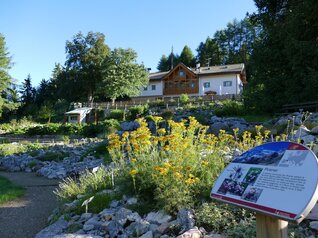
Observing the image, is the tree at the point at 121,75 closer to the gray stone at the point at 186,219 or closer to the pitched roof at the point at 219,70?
the pitched roof at the point at 219,70

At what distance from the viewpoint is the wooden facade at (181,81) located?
161ft

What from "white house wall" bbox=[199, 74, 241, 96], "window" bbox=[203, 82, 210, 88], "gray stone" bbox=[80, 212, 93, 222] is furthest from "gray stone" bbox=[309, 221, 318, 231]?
"window" bbox=[203, 82, 210, 88]

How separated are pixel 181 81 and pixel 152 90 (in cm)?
514

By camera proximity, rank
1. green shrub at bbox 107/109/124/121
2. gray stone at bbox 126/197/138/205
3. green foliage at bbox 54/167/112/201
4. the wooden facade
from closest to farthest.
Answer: gray stone at bbox 126/197/138/205
green foliage at bbox 54/167/112/201
green shrub at bbox 107/109/124/121
the wooden facade

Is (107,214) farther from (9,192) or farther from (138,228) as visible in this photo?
(9,192)

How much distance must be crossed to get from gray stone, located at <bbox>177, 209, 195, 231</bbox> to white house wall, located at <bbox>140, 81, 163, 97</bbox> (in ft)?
156

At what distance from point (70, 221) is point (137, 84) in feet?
133

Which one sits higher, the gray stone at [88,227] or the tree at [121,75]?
the tree at [121,75]

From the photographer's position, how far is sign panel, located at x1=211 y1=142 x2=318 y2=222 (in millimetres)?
2123

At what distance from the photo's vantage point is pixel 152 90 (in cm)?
5291

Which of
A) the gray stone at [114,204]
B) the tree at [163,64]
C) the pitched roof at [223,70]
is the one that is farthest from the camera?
the tree at [163,64]

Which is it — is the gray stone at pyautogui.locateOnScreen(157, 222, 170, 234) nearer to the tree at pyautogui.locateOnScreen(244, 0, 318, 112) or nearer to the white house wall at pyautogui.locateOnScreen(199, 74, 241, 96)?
the tree at pyautogui.locateOnScreen(244, 0, 318, 112)

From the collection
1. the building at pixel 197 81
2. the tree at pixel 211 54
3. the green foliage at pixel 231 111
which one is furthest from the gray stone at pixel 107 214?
the tree at pixel 211 54

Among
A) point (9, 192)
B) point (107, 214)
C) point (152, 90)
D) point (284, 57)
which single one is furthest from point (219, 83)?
point (107, 214)
